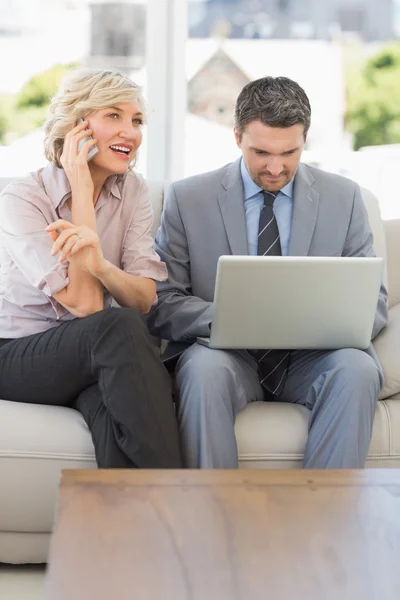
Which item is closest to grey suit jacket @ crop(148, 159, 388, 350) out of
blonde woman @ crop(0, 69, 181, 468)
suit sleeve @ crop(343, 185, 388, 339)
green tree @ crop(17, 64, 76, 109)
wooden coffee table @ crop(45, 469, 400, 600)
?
suit sleeve @ crop(343, 185, 388, 339)

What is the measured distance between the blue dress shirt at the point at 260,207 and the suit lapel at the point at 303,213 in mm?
23

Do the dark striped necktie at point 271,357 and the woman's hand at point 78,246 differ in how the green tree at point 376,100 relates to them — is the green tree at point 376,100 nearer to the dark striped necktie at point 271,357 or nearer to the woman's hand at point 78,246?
the dark striped necktie at point 271,357

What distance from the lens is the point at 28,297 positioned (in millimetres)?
2258

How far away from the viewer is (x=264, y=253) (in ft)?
8.02

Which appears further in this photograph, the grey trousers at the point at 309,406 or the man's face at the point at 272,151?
the man's face at the point at 272,151

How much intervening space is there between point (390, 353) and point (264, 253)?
0.42 m

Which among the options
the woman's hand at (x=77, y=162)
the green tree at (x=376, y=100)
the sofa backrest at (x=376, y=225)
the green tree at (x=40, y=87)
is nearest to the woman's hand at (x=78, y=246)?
the woman's hand at (x=77, y=162)

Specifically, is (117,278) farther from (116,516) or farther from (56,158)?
(116,516)

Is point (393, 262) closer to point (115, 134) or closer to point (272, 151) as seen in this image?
point (272, 151)

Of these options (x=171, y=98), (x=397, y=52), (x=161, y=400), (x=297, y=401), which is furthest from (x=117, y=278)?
(x=397, y=52)

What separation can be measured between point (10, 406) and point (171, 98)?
5.54 feet

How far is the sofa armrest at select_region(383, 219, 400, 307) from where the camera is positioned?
276 cm

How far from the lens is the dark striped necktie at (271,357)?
237 centimetres

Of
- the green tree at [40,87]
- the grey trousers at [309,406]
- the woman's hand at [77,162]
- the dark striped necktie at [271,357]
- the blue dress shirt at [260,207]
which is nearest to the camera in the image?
the grey trousers at [309,406]
